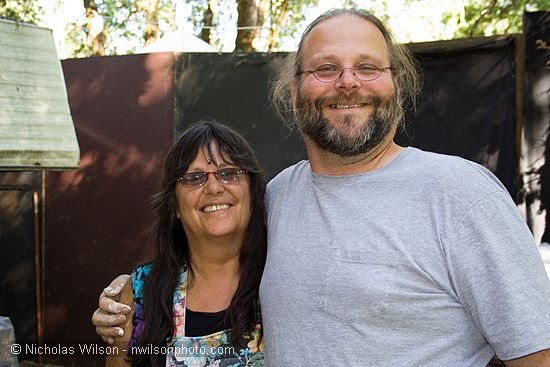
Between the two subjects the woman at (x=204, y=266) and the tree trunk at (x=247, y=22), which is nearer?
the woman at (x=204, y=266)

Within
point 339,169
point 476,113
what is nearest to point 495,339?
point 339,169

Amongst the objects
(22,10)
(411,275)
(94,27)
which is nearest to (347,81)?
(411,275)

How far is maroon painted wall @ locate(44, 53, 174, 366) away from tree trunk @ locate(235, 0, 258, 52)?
11.8 feet

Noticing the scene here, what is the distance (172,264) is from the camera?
2438mm

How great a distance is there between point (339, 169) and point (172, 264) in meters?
0.84

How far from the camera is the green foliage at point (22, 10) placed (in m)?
10.3

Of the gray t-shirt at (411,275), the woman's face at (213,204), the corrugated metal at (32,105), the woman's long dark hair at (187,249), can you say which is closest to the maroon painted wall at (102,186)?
the corrugated metal at (32,105)

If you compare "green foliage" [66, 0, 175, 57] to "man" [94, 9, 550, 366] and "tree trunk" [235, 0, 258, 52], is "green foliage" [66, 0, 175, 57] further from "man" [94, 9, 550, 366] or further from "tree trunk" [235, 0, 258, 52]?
"man" [94, 9, 550, 366]

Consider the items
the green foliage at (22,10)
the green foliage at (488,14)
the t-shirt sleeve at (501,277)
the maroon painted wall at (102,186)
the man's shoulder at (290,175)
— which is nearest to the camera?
the t-shirt sleeve at (501,277)

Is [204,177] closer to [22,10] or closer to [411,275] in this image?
[411,275]

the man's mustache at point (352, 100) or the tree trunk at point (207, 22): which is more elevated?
the tree trunk at point (207, 22)

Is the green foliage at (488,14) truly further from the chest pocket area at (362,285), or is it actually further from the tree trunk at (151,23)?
the chest pocket area at (362,285)

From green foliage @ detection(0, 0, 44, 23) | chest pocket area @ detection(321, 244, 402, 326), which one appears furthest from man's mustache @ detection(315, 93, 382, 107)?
green foliage @ detection(0, 0, 44, 23)

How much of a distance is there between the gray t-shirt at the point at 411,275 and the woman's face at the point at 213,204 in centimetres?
41
